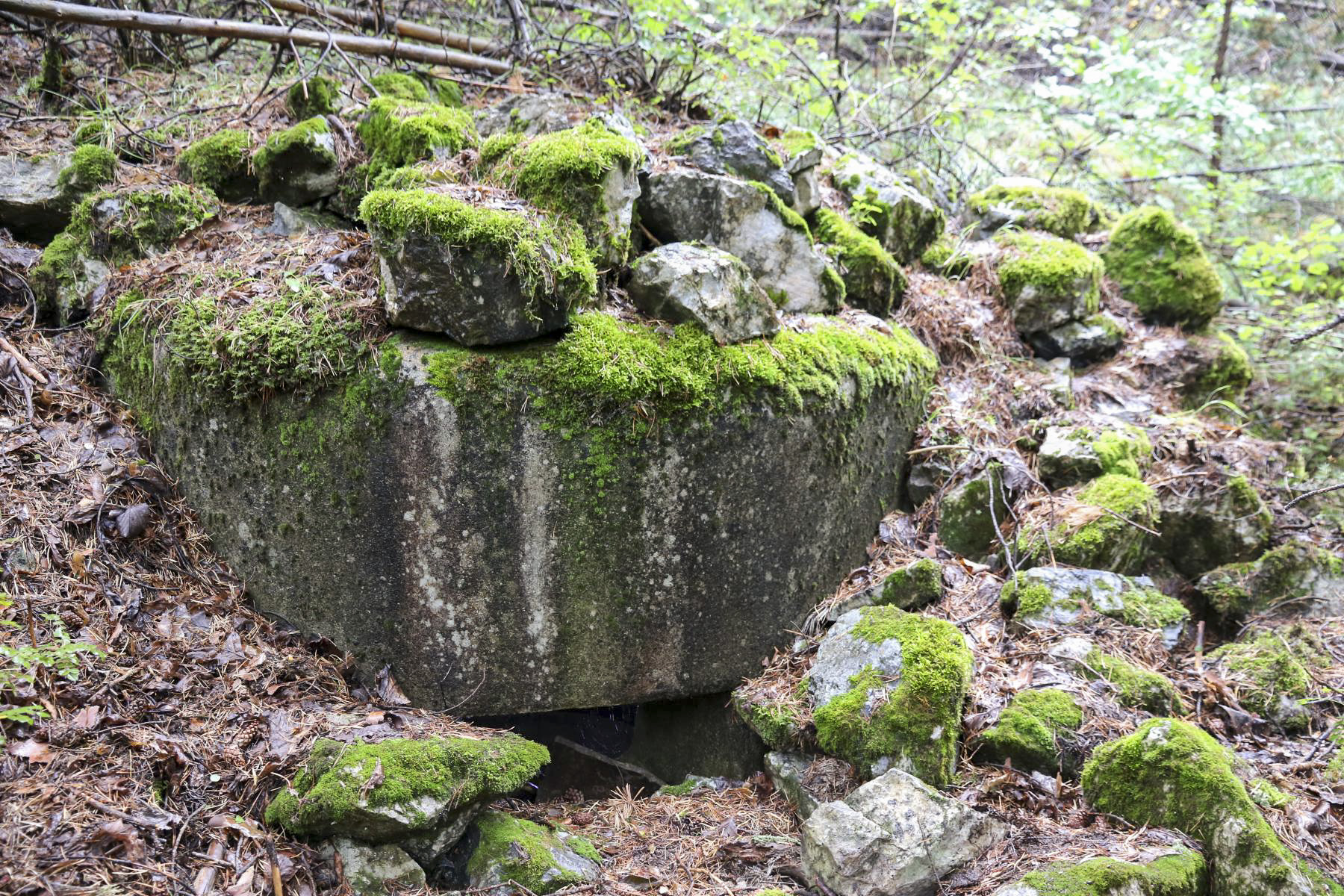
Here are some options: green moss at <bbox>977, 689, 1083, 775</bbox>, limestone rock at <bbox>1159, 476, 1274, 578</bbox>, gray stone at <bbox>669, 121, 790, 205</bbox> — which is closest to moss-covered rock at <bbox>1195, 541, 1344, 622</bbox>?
limestone rock at <bbox>1159, 476, 1274, 578</bbox>

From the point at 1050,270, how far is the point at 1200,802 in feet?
12.1

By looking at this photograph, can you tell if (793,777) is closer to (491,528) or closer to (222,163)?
(491,528)

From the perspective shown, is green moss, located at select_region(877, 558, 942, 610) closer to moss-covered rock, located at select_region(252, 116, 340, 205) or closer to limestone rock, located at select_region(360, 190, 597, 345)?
limestone rock, located at select_region(360, 190, 597, 345)

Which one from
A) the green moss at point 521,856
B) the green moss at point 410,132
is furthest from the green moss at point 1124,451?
the green moss at point 410,132

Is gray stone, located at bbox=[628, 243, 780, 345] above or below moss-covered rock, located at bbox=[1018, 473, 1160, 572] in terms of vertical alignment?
above

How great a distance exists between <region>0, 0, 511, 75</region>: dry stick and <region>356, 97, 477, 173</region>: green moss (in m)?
0.74

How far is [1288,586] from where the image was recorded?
13.8 ft

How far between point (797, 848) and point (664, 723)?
1.20m

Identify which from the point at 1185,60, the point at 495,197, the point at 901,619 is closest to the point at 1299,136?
the point at 1185,60

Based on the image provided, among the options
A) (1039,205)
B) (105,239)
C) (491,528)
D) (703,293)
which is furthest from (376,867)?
(1039,205)

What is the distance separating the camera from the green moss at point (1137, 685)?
347 cm

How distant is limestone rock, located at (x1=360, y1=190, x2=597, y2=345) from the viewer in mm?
3238

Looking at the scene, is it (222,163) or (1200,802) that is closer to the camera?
(1200,802)

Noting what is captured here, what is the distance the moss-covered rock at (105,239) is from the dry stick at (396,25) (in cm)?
167
